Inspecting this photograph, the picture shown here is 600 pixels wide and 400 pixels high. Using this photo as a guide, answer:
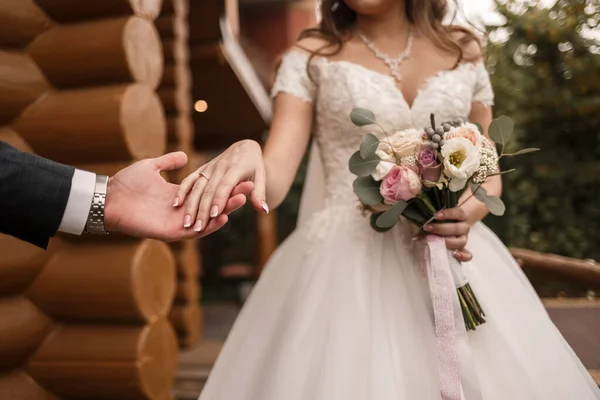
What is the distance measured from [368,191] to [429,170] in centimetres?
15

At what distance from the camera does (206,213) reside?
94 cm

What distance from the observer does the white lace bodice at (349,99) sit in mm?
1441

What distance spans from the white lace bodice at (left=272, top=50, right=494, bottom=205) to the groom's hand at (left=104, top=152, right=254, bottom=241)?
58cm

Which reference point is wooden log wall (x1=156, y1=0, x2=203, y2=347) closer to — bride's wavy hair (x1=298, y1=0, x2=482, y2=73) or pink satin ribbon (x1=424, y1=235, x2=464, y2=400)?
bride's wavy hair (x1=298, y1=0, x2=482, y2=73)

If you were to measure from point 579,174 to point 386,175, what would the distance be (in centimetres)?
226

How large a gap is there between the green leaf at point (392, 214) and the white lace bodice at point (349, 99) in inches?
14.0

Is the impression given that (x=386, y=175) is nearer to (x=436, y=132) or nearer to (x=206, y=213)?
(x=436, y=132)

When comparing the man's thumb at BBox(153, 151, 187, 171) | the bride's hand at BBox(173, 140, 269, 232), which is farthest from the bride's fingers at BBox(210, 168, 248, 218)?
the man's thumb at BBox(153, 151, 187, 171)

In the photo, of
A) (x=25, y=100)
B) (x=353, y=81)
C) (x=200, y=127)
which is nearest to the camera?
(x=353, y=81)

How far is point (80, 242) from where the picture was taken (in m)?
1.83

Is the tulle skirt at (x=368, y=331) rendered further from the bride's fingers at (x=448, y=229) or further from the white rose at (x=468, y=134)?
the white rose at (x=468, y=134)

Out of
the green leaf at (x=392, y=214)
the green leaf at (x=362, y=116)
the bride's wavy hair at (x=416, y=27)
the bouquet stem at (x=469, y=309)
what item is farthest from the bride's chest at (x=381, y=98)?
the bouquet stem at (x=469, y=309)

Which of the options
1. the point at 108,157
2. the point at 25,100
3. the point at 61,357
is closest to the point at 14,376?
the point at 61,357

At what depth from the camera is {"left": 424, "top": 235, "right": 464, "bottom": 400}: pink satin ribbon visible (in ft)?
3.39
